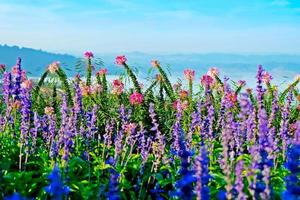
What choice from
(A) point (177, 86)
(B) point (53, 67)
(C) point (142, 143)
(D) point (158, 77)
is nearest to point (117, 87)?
(D) point (158, 77)

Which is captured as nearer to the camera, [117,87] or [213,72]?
[117,87]

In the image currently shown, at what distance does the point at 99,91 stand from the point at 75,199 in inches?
219

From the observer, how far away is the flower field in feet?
13.5

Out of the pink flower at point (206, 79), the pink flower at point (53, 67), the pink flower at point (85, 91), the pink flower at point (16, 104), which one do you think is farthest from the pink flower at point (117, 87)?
the pink flower at point (16, 104)

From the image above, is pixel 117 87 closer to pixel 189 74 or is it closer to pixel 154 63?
pixel 154 63

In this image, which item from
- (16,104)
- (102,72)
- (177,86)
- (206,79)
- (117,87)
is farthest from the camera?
(177,86)

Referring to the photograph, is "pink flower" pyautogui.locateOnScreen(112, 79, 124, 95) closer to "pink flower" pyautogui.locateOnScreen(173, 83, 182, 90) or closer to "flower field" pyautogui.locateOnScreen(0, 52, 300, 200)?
"flower field" pyautogui.locateOnScreen(0, 52, 300, 200)

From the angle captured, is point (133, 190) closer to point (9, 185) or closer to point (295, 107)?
point (9, 185)

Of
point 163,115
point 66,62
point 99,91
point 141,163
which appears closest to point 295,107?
point 163,115

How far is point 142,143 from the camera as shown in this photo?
23.4 feet

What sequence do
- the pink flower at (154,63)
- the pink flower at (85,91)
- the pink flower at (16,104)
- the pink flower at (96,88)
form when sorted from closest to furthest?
the pink flower at (16,104), the pink flower at (85,91), the pink flower at (96,88), the pink flower at (154,63)

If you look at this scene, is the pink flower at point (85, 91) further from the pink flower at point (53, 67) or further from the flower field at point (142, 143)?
the pink flower at point (53, 67)

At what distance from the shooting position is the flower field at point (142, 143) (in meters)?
4.12

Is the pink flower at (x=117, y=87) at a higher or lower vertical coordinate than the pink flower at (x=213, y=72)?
lower
